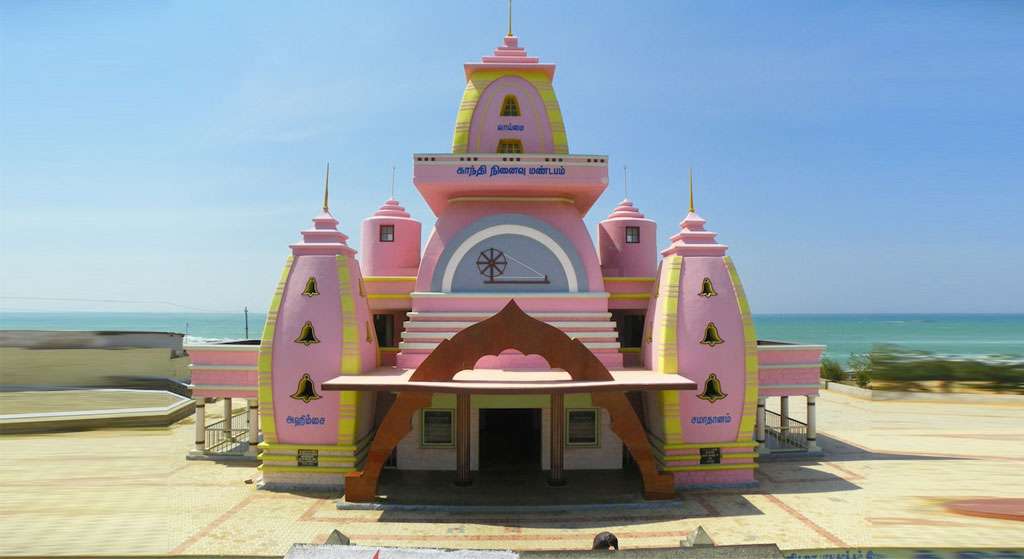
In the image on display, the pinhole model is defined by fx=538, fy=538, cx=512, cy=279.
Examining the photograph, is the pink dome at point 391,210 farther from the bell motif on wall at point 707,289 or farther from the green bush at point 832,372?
the green bush at point 832,372

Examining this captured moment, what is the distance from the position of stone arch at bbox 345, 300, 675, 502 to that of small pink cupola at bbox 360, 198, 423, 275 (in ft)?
29.5

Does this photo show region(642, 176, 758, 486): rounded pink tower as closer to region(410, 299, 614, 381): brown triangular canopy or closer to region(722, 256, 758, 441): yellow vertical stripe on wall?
region(722, 256, 758, 441): yellow vertical stripe on wall

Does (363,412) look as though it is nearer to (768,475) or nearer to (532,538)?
(532,538)

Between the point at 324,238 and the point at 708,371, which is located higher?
the point at 324,238

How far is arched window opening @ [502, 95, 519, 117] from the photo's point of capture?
21109mm

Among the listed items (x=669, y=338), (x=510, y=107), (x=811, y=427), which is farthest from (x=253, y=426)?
(x=811, y=427)

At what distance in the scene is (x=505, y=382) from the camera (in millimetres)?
15133

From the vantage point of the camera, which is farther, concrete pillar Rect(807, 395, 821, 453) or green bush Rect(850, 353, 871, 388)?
green bush Rect(850, 353, 871, 388)

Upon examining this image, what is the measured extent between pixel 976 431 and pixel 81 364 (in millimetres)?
15036

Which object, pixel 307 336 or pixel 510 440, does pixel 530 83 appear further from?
pixel 510 440

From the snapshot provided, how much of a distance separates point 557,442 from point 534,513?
8.69ft

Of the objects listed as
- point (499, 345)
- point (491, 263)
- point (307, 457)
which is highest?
point (491, 263)

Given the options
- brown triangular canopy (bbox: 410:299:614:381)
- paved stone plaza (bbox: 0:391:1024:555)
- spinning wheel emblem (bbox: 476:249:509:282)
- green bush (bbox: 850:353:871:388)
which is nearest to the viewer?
paved stone plaza (bbox: 0:391:1024:555)

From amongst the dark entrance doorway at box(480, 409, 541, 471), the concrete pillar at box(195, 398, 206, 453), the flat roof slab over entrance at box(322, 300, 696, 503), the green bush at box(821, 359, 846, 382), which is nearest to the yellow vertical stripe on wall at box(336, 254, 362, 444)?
the flat roof slab over entrance at box(322, 300, 696, 503)
